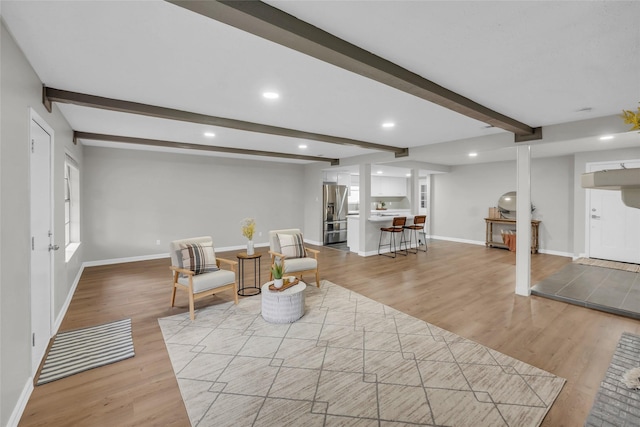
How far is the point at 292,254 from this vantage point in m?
4.50


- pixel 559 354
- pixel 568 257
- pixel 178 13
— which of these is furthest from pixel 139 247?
pixel 568 257

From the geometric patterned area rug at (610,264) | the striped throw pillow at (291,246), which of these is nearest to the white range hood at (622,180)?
the striped throw pillow at (291,246)

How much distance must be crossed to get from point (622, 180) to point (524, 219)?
3.94 m

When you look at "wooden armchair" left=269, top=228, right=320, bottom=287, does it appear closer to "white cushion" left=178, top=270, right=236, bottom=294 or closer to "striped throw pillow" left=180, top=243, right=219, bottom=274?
"white cushion" left=178, top=270, right=236, bottom=294

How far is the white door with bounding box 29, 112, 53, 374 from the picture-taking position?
233 centimetres

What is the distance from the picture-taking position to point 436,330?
3.05 m

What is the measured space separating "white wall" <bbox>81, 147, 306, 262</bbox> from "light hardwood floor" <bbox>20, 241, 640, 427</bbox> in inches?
28.7

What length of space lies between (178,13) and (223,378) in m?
2.50

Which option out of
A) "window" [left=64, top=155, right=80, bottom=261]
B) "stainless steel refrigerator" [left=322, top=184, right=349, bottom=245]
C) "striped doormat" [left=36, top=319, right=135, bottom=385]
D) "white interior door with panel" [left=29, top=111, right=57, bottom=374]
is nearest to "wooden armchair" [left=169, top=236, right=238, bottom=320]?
"striped doormat" [left=36, top=319, right=135, bottom=385]

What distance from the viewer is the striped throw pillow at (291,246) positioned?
4477mm

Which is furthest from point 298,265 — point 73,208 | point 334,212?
point 334,212

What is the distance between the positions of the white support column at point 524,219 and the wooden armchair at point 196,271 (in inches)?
160

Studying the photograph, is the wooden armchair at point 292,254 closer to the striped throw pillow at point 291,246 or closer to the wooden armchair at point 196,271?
the striped throw pillow at point 291,246

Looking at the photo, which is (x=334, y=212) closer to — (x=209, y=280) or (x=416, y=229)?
(x=416, y=229)
